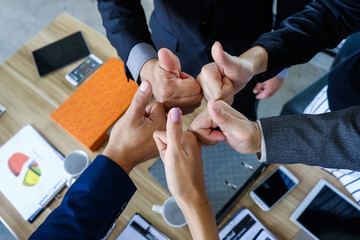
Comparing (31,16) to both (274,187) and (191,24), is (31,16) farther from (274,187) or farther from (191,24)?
(274,187)

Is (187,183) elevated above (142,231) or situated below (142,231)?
above

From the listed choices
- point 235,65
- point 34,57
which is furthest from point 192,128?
point 34,57

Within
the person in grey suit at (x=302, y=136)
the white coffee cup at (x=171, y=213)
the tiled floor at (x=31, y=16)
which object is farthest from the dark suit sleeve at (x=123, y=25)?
the tiled floor at (x=31, y=16)

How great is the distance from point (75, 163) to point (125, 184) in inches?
13.3

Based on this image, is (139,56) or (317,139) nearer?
(317,139)

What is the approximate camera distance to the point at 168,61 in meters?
0.85

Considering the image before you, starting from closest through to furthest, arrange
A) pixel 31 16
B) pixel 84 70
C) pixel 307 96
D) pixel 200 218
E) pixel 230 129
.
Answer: pixel 200 218 < pixel 230 129 < pixel 84 70 < pixel 307 96 < pixel 31 16

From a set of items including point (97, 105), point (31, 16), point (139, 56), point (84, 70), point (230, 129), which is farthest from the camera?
point (31, 16)

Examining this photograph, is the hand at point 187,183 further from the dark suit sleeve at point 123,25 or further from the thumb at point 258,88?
the thumb at point 258,88

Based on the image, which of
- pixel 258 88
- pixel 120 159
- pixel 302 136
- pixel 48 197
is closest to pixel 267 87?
pixel 258 88

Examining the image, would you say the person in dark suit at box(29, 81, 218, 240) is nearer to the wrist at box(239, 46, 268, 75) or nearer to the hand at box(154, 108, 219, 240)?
the hand at box(154, 108, 219, 240)

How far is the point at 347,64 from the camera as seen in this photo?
1015 millimetres

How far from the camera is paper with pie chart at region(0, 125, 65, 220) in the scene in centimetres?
99

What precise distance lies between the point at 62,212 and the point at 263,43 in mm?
926
